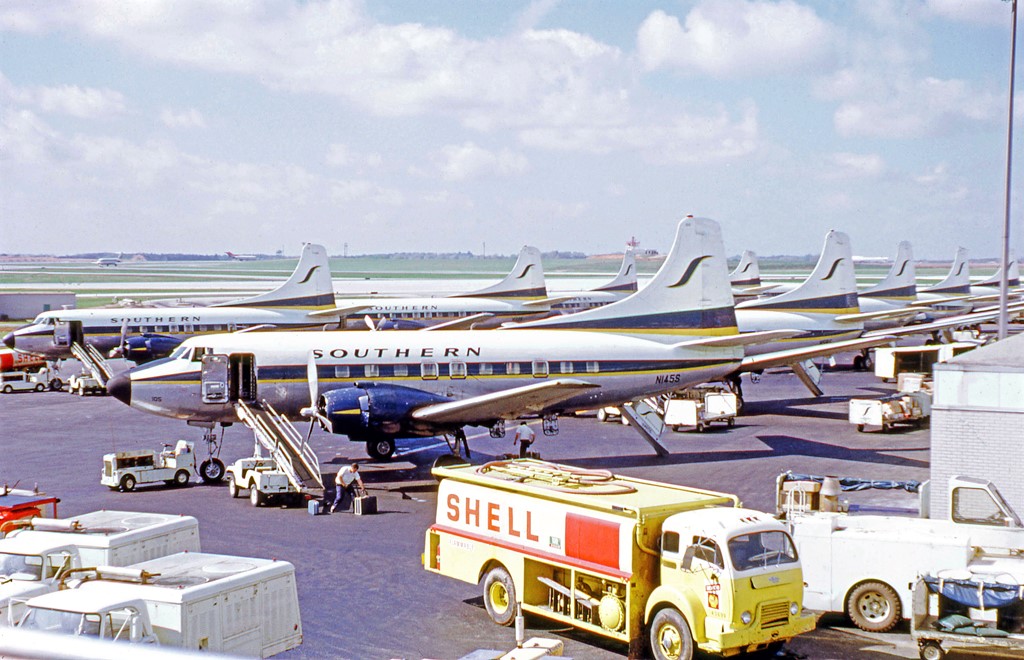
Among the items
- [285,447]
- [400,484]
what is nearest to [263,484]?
[285,447]

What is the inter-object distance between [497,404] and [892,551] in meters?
15.1

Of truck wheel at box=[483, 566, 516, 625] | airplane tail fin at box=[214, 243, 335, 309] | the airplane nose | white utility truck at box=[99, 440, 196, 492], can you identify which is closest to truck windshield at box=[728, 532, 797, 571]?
Answer: truck wheel at box=[483, 566, 516, 625]

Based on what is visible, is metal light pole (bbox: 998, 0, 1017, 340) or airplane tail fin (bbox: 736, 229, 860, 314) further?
airplane tail fin (bbox: 736, 229, 860, 314)

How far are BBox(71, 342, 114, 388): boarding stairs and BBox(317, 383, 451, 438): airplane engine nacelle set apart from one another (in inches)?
1101

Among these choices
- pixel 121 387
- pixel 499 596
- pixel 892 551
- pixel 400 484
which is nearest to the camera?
pixel 892 551

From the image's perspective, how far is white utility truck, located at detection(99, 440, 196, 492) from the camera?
28.8 m

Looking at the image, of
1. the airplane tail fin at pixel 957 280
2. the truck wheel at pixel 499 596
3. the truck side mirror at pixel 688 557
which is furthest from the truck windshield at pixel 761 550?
the airplane tail fin at pixel 957 280

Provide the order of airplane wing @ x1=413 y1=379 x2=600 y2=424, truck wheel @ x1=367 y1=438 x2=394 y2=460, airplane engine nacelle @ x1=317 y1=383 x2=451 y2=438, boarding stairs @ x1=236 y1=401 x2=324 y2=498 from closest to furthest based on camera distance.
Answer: boarding stairs @ x1=236 y1=401 x2=324 y2=498, airplane engine nacelle @ x1=317 y1=383 x2=451 y2=438, airplane wing @ x1=413 y1=379 x2=600 y2=424, truck wheel @ x1=367 y1=438 x2=394 y2=460

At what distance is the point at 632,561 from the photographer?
15.6 m

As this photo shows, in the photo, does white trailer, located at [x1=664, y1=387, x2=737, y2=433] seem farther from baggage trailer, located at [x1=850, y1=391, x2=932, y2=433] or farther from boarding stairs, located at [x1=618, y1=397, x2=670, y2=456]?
boarding stairs, located at [x1=618, y1=397, x2=670, y2=456]

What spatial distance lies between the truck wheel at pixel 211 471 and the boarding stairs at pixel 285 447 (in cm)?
153

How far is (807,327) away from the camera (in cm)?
5194

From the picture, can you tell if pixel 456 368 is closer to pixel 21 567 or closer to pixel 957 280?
pixel 21 567

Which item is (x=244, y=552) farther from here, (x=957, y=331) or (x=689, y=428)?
(x=957, y=331)
